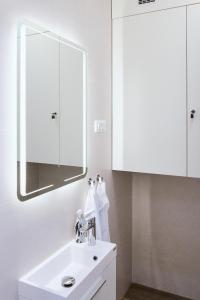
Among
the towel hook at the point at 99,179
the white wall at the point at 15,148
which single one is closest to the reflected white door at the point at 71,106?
the white wall at the point at 15,148

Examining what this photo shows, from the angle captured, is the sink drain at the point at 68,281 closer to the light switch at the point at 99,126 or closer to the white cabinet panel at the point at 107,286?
the white cabinet panel at the point at 107,286

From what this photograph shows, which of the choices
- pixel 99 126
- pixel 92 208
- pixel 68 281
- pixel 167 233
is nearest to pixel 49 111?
pixel 99 126

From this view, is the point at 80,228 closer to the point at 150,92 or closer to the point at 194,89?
the point at 150,92

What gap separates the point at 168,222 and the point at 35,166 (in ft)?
5.41

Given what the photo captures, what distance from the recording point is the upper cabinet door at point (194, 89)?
186 centimetres

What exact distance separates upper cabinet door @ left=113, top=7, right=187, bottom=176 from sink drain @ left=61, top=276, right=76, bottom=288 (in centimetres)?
99

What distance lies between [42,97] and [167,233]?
1812 millimetres

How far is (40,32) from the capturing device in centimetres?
133

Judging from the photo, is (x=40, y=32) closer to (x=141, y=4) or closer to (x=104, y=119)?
(x=104, y=119)

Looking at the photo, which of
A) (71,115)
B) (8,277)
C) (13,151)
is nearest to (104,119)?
(71,115)

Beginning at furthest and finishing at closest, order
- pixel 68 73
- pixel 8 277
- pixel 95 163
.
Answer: pixel 95 163 < pixel 68 73 < pixel 8 277

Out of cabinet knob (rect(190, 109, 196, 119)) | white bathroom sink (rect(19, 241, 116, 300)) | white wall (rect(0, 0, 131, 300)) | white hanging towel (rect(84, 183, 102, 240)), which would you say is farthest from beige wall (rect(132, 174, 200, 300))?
white bathroom sink (rect(19, 241, 116, 300))

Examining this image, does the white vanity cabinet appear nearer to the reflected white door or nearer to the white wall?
the white wall

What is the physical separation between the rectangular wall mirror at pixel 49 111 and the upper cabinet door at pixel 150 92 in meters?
0.50
